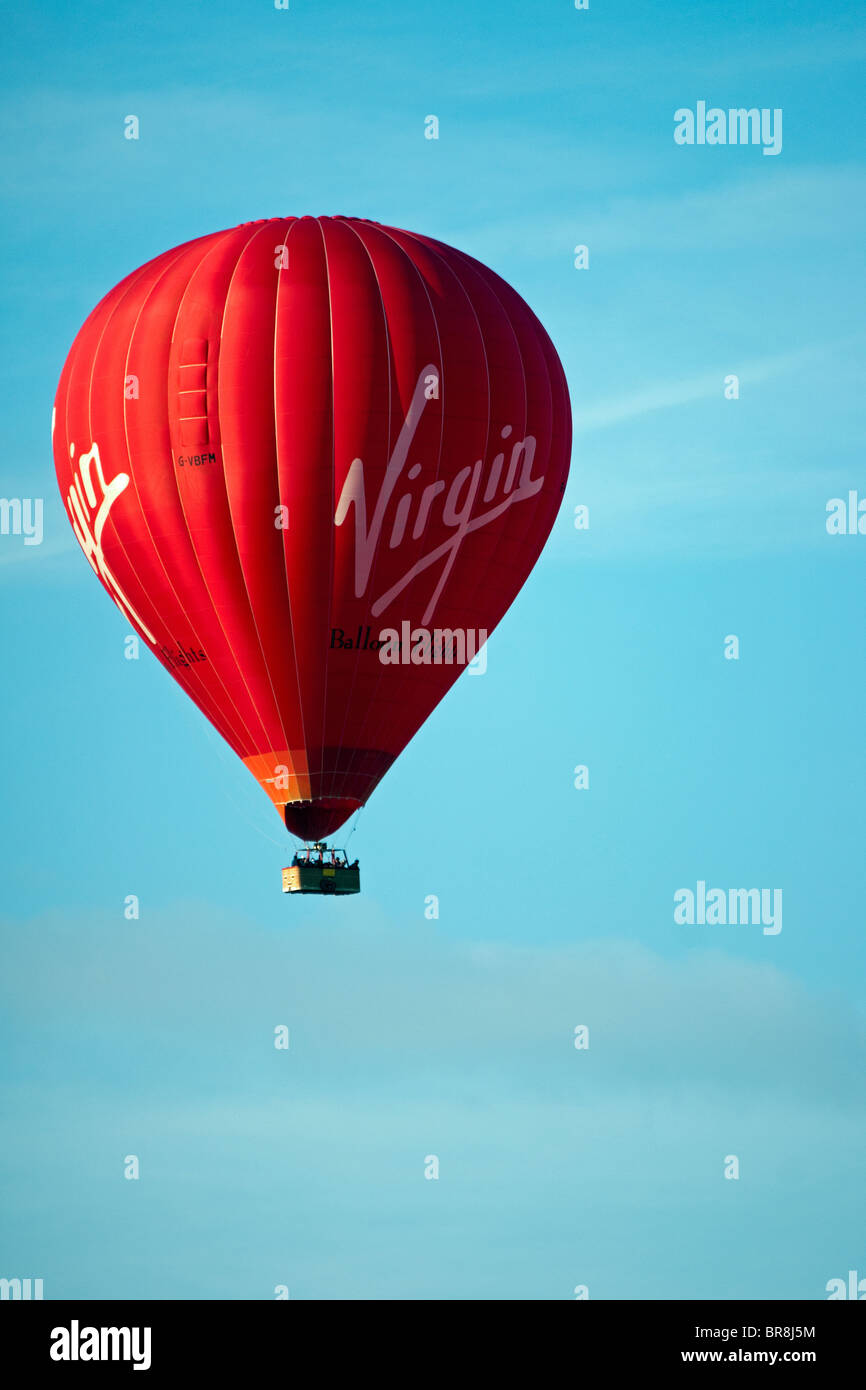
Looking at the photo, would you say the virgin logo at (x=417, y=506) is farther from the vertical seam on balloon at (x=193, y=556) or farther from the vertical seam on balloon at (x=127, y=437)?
the vertical seam on balloon at (x=127, y=437)

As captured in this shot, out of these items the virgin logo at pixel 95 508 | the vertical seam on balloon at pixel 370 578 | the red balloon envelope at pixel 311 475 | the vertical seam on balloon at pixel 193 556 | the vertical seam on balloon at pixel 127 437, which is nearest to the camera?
the red balloon envelope at pixel 311 475

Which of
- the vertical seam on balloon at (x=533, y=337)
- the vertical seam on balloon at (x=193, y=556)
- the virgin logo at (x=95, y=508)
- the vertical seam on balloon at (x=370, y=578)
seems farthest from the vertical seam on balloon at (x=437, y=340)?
the virgin logo at (x=95, y=508)

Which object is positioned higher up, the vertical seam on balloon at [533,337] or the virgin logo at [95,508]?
the vertical seam on balloon at [533,337]

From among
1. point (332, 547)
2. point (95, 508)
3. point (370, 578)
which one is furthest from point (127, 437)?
point (370, 578)

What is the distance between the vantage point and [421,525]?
290 ft

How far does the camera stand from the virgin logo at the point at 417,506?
8806 centimetres

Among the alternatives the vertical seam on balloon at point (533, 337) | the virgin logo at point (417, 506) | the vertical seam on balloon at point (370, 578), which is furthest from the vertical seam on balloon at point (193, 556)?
the vertical seam on balloon at point (533, 337)

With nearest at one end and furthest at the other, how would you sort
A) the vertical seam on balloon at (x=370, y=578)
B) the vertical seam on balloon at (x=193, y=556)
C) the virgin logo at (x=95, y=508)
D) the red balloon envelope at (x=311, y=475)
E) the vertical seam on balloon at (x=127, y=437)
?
the red balloon envelope at (x=311, y=475), the vertical seam on balloon at (x=370, y=578), the vertical seam on balloon at (x=193, y=556), the vertical seam on balloon at (x=127, y=437), the virgin logo at (x=95, y=508)

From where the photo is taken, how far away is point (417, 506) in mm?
88312

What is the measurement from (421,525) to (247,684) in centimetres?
458

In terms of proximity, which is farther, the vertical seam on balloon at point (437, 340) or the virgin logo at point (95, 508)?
the virgin logo at point (95, 508)

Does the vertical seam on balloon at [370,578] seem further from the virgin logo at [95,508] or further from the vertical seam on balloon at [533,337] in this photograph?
the virgin logo at [95,508]

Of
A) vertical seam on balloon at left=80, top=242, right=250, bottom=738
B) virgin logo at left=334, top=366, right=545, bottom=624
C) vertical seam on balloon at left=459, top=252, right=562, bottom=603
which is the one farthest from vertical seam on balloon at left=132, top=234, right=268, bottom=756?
vertical seam on balloon at left=459, top=252, right=562, bottom=603

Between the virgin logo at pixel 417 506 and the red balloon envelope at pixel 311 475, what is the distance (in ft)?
0.13
